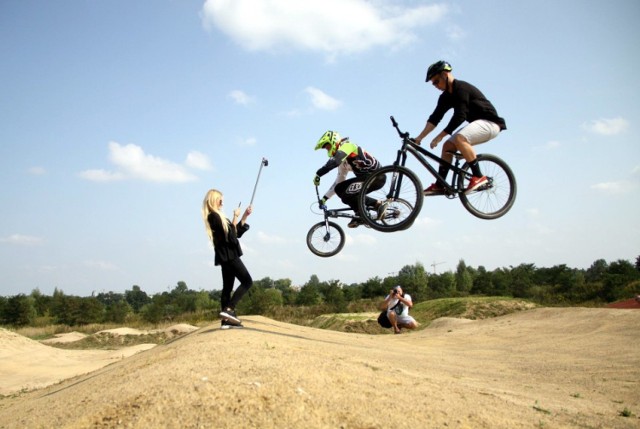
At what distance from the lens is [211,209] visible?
9.47 metres

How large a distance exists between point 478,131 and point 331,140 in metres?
3.55

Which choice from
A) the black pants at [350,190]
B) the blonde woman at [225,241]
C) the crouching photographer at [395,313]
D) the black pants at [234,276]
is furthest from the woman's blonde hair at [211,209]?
the crouching photographer at [395,313]

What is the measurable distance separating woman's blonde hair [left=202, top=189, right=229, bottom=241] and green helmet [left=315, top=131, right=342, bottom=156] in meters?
2.95

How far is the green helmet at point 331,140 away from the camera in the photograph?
35.2 ft

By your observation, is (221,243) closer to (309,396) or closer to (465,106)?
(309,396)

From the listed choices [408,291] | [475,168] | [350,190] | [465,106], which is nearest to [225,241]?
[350,190]

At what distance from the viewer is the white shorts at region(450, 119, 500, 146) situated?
8.91 m

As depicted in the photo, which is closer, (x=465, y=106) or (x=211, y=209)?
(x=465, y=106)

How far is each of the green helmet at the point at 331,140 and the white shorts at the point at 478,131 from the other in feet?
9.76

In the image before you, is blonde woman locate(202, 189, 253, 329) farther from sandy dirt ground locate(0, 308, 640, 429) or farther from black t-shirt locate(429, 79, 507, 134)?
black t-shirt locate(429, 79, 507, 134)

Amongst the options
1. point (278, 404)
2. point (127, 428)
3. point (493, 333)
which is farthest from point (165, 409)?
point (493, 333)

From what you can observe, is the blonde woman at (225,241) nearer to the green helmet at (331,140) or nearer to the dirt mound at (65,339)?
the green helmet at (331,140)

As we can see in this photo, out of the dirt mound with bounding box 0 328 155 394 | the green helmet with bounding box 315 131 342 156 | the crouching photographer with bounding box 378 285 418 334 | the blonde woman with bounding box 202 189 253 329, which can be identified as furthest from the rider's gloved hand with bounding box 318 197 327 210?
the dirt mound with bounding box 0 328 155 394

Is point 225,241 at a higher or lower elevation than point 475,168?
lower
